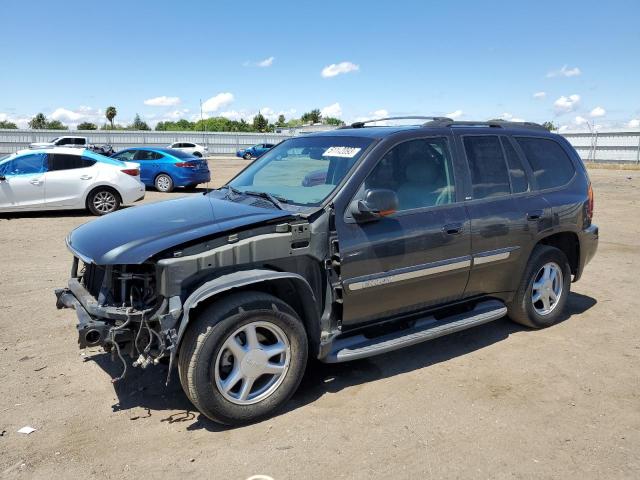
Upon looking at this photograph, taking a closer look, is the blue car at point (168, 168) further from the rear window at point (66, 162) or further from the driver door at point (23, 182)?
the driver door at point (23, 182)

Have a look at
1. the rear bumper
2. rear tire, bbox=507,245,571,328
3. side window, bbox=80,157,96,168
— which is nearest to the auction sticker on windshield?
rear tire, bbox=507,245,571,328

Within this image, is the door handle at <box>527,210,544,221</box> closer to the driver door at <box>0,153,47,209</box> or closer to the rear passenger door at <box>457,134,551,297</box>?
the rear passenger door at <box>457,134,551,297</box>

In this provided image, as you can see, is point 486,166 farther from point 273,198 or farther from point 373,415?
point 373,415

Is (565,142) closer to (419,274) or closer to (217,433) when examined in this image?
(419,274)

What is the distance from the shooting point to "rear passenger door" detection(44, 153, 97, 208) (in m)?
12.0

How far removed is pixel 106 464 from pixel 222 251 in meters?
1.38

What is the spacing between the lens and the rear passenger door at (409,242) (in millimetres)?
3893

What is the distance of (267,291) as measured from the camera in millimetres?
3727

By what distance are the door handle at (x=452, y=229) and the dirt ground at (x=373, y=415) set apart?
111cm

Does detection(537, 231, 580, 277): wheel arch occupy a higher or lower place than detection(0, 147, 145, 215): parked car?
lower

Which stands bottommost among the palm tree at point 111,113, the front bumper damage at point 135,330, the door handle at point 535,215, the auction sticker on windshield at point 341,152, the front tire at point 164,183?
the front bumper damage at point 135,330

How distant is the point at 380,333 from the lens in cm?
418

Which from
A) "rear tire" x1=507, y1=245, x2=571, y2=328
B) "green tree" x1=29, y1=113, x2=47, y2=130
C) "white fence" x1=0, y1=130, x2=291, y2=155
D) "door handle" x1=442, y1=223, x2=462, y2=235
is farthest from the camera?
"green tree" x1=29, y1=113, x2=47, y2=130

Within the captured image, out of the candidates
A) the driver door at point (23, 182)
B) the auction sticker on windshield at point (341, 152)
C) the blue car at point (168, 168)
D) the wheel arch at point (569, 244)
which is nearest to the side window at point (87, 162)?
the driver door at point (23, 182)
